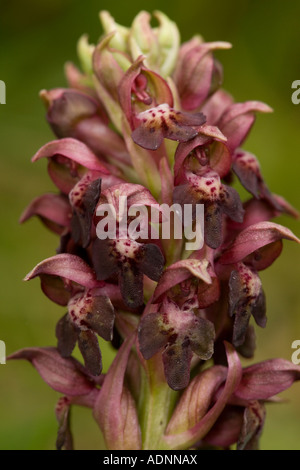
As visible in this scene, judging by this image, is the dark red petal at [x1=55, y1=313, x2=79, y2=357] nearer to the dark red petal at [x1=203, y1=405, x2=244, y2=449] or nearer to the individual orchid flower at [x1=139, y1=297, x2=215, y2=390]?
the individual orchid flower at [x1=139, y1=297, x2=215, y2=390]

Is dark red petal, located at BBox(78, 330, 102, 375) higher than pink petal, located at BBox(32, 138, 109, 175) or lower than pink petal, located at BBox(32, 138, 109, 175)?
lower

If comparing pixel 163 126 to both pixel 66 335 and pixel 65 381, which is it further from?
pixel 65 381

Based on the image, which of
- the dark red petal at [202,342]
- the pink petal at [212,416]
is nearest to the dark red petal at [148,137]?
the dark red petal at [202,342]

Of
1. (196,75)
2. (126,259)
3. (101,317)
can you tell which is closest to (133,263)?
(126,259)

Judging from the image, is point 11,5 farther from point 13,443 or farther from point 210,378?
point 210,378

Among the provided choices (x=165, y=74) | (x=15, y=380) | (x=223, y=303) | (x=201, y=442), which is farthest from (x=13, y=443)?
(x=165, y=74)

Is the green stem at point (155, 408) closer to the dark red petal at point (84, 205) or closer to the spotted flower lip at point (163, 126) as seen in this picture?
the dark red petal at point (84, 205)

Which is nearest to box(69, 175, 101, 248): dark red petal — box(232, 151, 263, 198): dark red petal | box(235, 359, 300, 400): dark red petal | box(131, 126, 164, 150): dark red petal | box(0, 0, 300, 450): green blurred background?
box(131, 126, 164, 150): dark red petal
